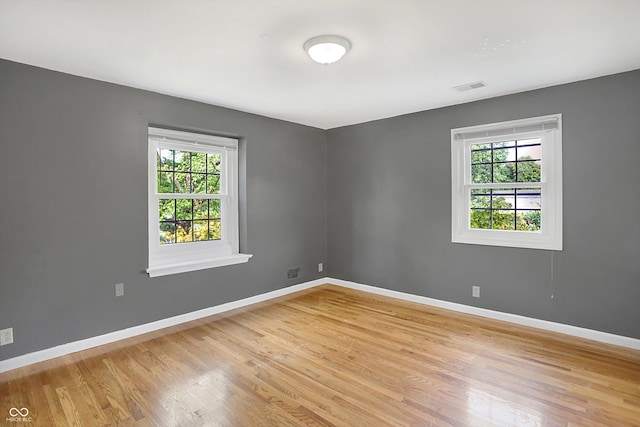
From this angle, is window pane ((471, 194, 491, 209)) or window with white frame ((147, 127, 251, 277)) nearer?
window with white frame ((147, 127, 251, 277))

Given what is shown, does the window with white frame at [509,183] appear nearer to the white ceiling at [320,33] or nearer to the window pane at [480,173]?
the window pane at [480,173]

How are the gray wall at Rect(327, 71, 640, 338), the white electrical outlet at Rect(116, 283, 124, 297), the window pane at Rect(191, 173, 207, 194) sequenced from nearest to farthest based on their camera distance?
the gray wall at Rect(327, 71, 640, 338), the white electrical outlet at Rect(116, 283, 124, 297), the window pane at Rect(191, 173, 207, 194)

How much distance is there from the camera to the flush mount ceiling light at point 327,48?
2.34 meters

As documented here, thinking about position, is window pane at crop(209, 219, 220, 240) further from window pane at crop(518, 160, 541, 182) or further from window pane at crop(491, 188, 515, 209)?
window pane at crop(518, 160, 541, 182)

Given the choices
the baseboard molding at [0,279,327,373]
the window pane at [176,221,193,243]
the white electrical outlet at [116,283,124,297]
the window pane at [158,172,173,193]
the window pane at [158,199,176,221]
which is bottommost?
the baseboard molding at [0,279,327,373]

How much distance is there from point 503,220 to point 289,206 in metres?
2.71

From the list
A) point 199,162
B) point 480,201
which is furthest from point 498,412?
point 199,162

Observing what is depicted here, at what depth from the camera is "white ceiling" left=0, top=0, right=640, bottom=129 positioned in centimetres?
199

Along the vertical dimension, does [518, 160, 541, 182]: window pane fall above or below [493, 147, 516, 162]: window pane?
below

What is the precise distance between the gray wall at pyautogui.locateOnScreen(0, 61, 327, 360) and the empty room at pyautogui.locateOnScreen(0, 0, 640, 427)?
0.06ft

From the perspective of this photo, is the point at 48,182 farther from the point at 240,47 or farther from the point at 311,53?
the point at 311,53

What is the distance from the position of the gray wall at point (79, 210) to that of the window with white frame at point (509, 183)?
278cm

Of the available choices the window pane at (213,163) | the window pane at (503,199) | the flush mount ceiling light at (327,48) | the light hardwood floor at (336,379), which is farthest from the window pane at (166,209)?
the window pane at (503,199)

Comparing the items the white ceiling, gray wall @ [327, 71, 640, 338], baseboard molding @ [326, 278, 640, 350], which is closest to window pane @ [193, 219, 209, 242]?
the white ceiling
